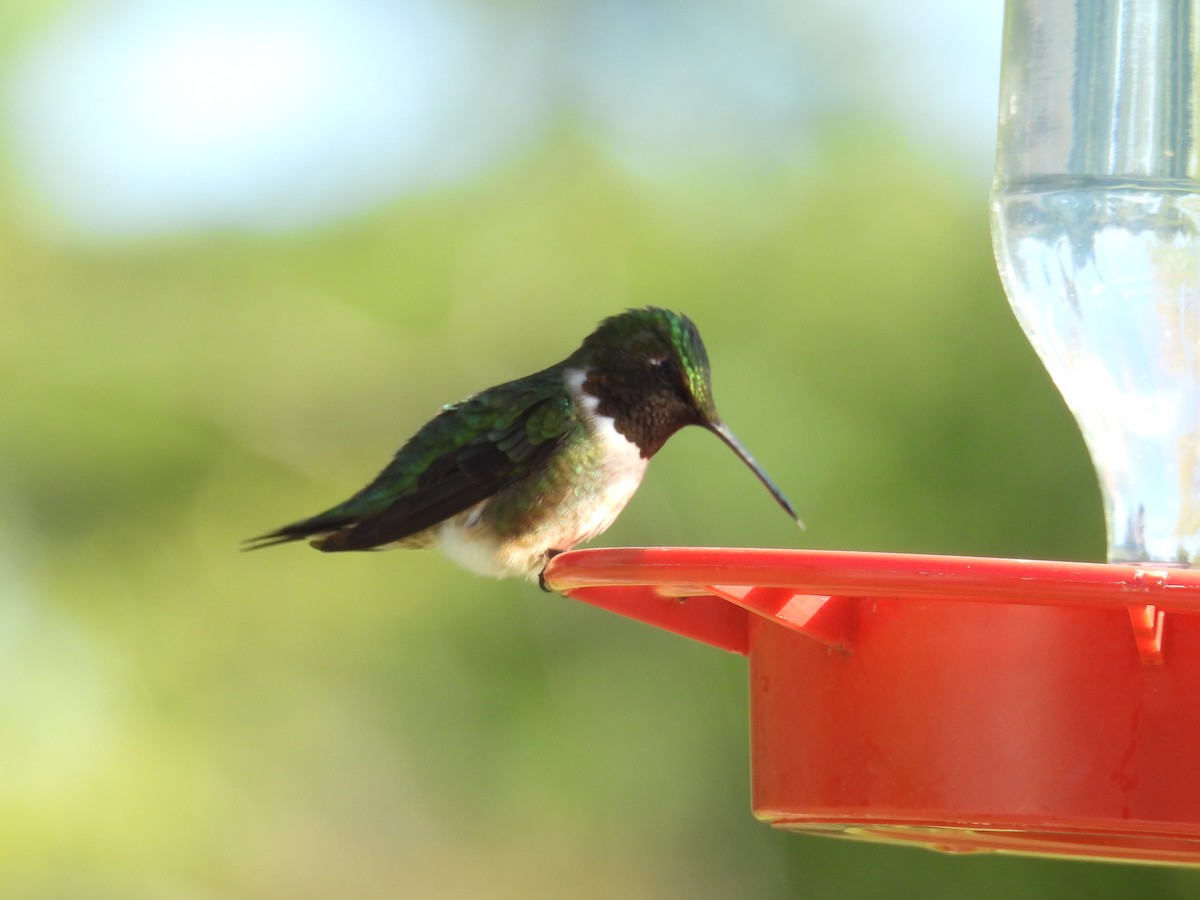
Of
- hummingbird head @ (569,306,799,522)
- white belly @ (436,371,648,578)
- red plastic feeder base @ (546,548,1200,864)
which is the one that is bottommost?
red plastic feeder base @ (546,548,1200,864)

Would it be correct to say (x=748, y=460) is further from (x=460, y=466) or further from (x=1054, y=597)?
(x=1054, y=597)

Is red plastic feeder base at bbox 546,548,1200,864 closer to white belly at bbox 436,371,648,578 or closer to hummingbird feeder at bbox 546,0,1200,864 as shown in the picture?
hummingbird feeder at bbox 546,0,1200,864

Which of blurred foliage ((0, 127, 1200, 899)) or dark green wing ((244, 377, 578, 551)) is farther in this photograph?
blurred foliage ((0, 127, 1200, 899))

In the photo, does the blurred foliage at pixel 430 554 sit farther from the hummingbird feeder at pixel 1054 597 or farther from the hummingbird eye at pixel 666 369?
the hummingbird feeder at pixel 1054 597

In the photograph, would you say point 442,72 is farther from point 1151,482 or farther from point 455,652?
point 1151,482

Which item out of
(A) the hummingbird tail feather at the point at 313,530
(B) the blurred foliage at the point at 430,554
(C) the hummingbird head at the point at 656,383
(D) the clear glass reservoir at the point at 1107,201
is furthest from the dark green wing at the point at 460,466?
(B) the blurred foliage at the point at 430,554

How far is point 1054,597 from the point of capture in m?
1.96

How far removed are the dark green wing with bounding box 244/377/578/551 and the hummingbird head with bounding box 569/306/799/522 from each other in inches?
5.5

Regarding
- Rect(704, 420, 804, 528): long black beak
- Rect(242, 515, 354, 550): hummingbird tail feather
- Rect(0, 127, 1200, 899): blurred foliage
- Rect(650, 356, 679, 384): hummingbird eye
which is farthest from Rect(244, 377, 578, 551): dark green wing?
Rect(0, 127, 1200, 899): blurred foliage

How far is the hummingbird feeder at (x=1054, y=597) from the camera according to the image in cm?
220

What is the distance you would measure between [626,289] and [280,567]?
2.48 meters

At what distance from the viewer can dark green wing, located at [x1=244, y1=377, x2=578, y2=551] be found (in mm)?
4527

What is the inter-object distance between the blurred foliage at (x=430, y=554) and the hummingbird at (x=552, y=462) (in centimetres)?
327

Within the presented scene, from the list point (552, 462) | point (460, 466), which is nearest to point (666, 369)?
point (552, 462)
